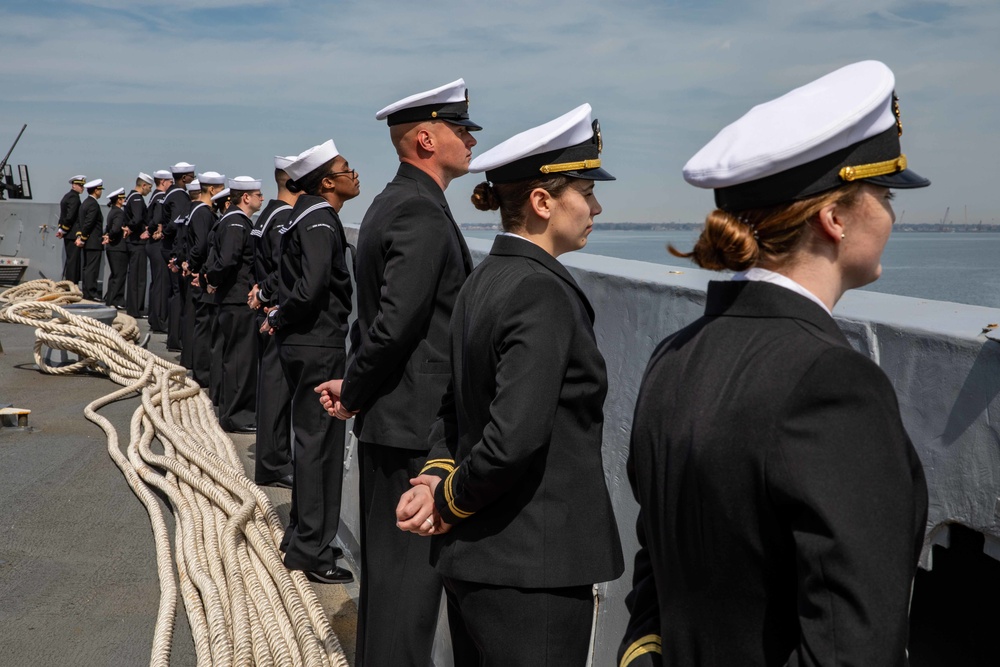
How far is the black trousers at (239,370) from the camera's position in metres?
8.05

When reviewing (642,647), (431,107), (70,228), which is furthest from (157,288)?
(642,647)

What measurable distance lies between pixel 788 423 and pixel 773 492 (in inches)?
3.4

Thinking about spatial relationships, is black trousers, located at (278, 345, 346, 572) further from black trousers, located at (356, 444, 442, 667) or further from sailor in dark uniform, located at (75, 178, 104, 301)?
sailor in dark uniform, located at (75, 178, 104, 301)

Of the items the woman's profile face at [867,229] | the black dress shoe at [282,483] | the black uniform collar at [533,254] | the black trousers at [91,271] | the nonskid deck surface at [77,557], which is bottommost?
the black trousers at [91,271]

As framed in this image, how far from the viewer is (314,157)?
495 cm

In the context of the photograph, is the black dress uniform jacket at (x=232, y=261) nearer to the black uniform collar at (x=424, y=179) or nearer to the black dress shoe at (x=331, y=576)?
the black dress shoe at (x=331, y=576)

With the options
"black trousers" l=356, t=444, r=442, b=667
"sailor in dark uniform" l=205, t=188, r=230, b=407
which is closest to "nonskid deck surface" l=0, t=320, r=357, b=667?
"black trousers" l=356, t=444, r=442, b=667

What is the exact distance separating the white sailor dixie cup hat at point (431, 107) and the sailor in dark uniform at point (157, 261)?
34.4ft

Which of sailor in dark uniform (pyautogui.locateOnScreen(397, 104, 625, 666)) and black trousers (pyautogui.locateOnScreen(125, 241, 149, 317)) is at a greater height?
sailor in dark uniform (pyautogui.locateOnScreen(397, 104, 625, 666))

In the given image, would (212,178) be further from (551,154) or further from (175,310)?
(551,154)

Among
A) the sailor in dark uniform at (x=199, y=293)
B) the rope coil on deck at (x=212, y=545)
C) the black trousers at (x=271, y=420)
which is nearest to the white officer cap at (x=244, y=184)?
the sailor in dark uniform at (x=199, y=293)

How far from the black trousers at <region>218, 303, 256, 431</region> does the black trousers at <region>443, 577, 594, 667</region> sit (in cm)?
608

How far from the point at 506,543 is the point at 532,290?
1.72ft

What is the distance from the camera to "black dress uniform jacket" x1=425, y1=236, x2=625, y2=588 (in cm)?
207
